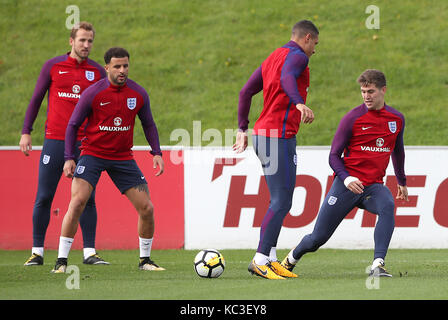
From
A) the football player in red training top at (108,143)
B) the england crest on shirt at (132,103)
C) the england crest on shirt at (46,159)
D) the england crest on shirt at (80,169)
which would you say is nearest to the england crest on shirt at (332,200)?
the football player in red training top at (108,143)

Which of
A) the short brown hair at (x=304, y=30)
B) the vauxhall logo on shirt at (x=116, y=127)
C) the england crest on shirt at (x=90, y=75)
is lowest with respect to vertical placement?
the vauxhall logo on shirt at (x=116, y=127)

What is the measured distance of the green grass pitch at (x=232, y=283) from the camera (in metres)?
5.68

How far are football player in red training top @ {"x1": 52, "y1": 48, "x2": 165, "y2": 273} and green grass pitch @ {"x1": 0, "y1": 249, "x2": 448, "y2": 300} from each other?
19.8 inches

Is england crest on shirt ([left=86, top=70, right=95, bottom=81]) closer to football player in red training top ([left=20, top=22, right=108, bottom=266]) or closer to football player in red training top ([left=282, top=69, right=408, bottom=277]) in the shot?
football player in red training top ([left=20, top=22, right=108, bottom=266])

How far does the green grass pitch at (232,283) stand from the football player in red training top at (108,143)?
0.50m

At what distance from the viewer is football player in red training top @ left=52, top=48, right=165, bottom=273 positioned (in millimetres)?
7410

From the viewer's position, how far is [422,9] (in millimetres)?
18562

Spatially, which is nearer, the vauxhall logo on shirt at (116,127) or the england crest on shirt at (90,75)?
the vauxhall logo on shirt at (116,127)

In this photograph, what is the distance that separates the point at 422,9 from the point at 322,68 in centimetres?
371

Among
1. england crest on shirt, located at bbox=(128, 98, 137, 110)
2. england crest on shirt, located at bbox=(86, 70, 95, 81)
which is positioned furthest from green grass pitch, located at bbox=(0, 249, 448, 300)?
england crest on shirt, located at bbox=(86, 70, 95, 81)

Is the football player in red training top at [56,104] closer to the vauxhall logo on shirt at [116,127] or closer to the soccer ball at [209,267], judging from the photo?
the vauxhall logo on shirt at [116,127]
